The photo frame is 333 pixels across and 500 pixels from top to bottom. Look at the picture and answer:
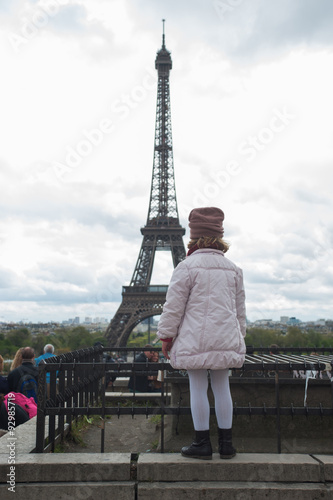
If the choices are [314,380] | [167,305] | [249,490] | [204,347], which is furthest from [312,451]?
[167,305]

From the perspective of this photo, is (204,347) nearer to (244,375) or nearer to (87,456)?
(87,456)

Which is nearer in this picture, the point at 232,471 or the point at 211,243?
the point at 232,471

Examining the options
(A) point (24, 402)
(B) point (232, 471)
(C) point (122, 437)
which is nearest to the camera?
(B) point (232, 471)

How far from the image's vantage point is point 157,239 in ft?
159

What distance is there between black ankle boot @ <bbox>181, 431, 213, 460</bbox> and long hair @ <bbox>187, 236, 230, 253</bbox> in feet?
5.04

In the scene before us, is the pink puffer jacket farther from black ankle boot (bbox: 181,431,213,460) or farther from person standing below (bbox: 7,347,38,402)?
person standing below (bbox: 7,347,38,402)

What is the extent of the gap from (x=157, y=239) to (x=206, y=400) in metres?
45.0

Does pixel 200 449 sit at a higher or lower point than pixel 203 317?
lower

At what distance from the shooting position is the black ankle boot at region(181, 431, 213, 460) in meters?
3.46

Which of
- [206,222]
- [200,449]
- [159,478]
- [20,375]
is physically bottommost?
[159,478]

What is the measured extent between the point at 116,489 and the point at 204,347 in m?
1.22

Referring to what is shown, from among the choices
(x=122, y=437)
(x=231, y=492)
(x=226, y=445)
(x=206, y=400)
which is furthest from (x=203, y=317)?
(x=122, y=437)

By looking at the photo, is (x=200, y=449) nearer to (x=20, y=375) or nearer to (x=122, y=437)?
(x=122, y=437)

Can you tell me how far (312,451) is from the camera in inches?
→ 173
